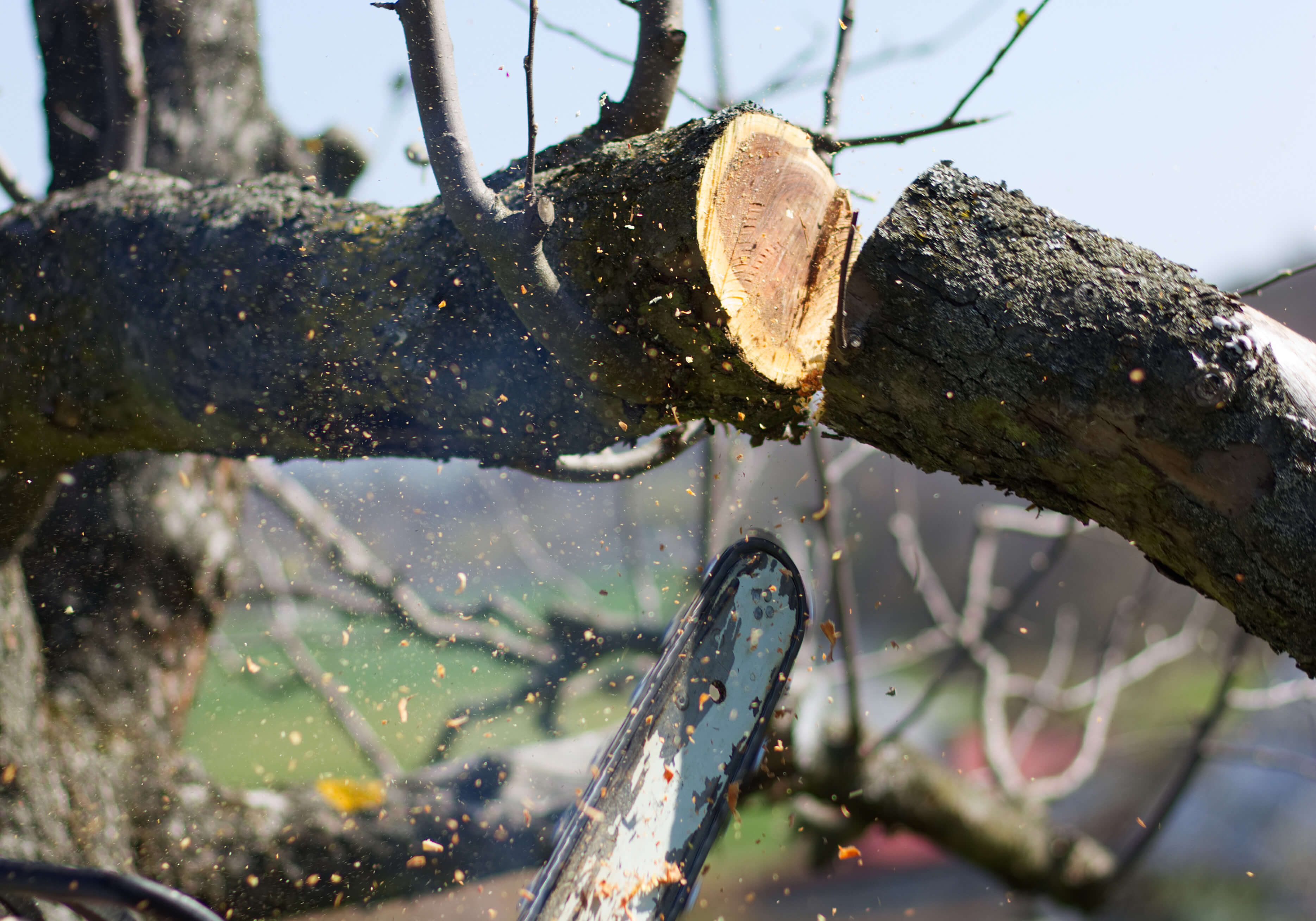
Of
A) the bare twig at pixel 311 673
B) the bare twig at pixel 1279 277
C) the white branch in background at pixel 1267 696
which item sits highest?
the bare twig at pixel 1279 277

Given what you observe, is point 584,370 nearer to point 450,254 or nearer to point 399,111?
point 450,254

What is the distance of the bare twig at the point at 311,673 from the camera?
275cm

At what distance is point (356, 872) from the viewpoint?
2.10 meters

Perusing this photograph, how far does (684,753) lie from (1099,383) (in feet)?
2.54

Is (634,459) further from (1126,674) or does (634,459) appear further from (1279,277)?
(1126,674)

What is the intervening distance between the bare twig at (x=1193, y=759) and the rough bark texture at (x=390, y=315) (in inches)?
104

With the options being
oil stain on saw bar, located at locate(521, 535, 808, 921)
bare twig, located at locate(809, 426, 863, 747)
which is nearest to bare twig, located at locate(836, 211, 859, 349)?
oil stain on saw bar, located at locate(521, 535, 808, 921)

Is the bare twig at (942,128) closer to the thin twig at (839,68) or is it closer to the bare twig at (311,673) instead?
the thin twig at (839,68)

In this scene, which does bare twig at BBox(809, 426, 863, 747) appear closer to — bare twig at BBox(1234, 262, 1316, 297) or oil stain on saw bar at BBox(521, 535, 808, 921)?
bare twig at BBox(1234, 262, 1316, 297)

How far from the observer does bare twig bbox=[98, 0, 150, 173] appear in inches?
78.0

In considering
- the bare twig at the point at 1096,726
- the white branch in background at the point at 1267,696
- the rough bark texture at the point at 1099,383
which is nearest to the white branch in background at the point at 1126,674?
the bare twig at the point at 1096,726

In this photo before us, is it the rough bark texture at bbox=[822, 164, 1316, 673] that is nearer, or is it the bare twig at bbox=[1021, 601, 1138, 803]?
the rough bark texture at bbox=[822, 164, 1316, 673]

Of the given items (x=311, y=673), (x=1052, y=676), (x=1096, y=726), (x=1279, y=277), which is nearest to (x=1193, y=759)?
(x=1096, y=726)

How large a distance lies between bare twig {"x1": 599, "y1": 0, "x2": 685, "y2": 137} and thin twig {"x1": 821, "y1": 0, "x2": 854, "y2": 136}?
0.37m
